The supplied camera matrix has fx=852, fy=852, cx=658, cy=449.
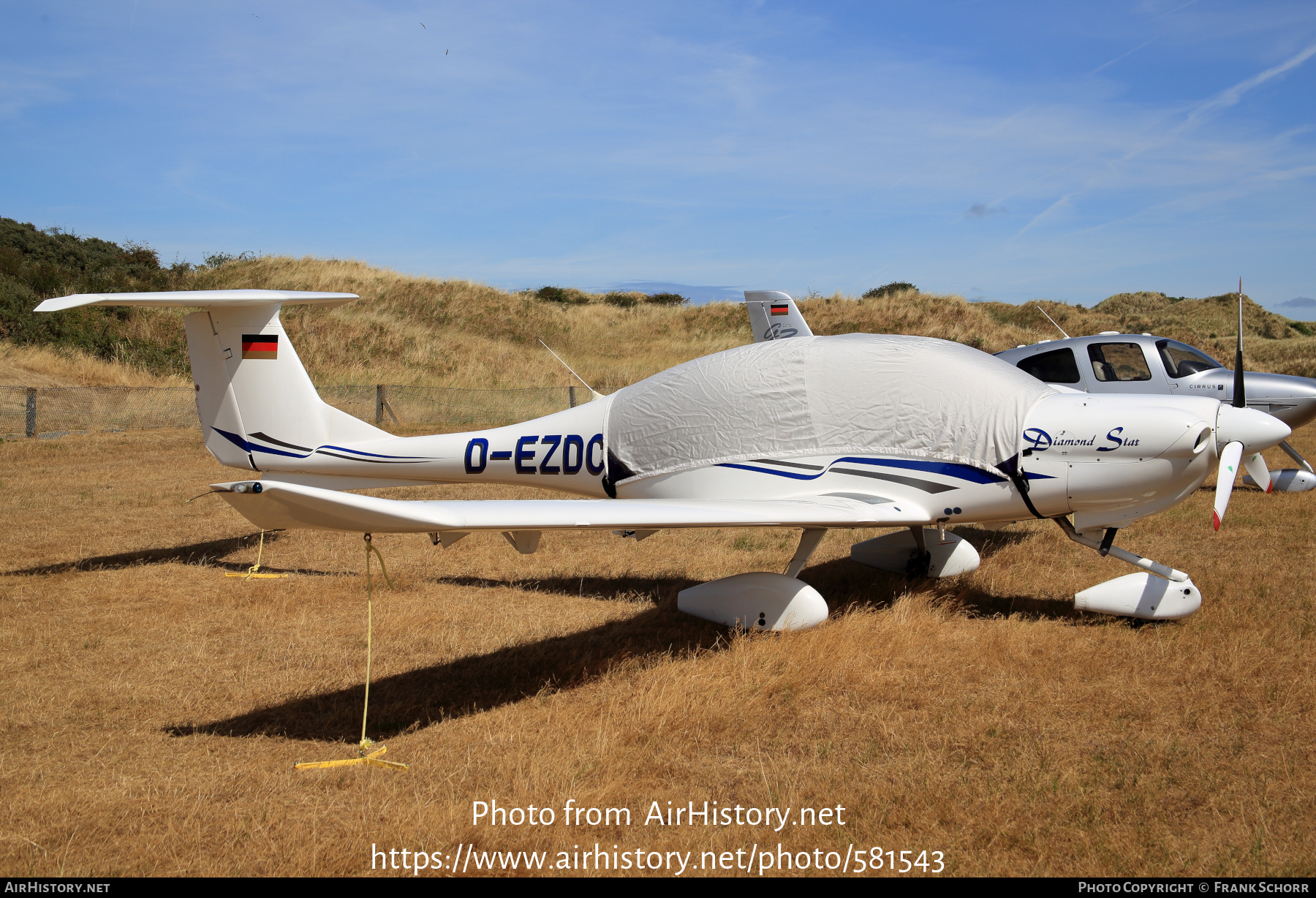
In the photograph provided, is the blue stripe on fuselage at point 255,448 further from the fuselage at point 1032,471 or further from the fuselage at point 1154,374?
the fuselage at point 1154,374

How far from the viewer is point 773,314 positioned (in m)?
16.5

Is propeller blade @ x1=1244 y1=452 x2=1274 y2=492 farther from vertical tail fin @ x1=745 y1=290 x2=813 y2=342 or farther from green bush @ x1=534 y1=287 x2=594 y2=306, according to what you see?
green bush @ x1=534 y1=287 x2=594 y2=306

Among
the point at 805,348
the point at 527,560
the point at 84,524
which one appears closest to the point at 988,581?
the point at 805,348

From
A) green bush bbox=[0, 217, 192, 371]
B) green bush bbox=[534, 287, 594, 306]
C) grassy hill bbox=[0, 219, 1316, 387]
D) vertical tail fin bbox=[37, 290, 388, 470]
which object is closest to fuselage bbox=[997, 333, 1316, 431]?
vertical tail fin bbox=[37, 290, 388, 470]

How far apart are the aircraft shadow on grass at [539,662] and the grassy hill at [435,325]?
22959 mm

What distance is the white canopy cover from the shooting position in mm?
6078

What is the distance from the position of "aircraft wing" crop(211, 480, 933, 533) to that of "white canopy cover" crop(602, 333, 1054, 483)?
465 millimetres

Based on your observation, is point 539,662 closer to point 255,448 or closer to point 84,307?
point 255,448

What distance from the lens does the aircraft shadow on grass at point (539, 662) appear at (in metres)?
4.82

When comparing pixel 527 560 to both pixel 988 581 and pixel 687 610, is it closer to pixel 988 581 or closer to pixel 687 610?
pixel 687 610

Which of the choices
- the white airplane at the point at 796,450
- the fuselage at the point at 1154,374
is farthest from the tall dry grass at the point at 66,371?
the fuselage at the point at 1154,374

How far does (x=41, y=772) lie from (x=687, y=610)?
157 inches

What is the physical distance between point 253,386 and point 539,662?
3.94 m

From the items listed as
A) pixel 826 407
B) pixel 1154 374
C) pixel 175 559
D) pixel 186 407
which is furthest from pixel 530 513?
pixel 186 407
